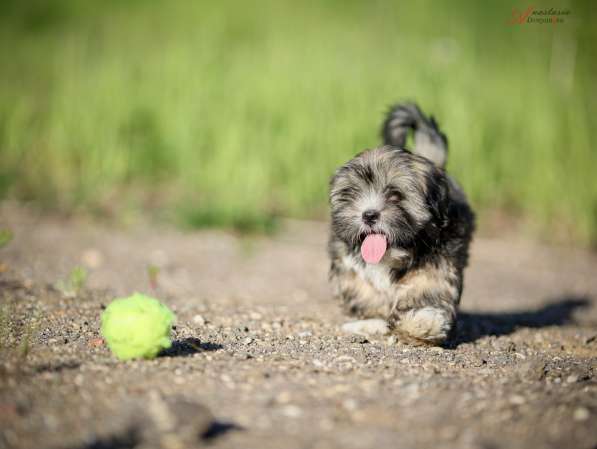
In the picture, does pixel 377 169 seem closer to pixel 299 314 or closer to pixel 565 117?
pixel 299 314

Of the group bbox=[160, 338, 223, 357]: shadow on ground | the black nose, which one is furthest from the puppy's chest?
bbox=[160, 338, 223, 357]: shadow on ground

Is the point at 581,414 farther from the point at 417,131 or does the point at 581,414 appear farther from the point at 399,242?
the point at 417,131

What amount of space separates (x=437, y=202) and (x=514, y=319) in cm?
189

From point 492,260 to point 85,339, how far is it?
15.9ft

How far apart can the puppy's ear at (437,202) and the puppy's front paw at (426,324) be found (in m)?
0.43

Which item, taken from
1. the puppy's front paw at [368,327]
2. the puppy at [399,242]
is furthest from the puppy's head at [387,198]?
the puppy's front paw at [368,327]

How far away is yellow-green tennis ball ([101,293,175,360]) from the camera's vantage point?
308 centimetres

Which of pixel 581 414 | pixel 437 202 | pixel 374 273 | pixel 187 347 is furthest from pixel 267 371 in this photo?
pixel 437 202

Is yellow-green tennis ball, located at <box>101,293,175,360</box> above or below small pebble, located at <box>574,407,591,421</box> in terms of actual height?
above

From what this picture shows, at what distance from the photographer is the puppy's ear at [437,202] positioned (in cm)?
390

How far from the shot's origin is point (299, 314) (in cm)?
479

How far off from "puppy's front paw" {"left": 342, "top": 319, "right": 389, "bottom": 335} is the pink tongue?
0.49 m

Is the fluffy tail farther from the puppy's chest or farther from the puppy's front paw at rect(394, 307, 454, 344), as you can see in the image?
the puppy's front paw at rect(394, 307, 454, 344)

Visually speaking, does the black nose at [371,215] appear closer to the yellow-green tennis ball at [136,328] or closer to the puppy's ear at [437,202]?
the puppy's ear at [437,202]
